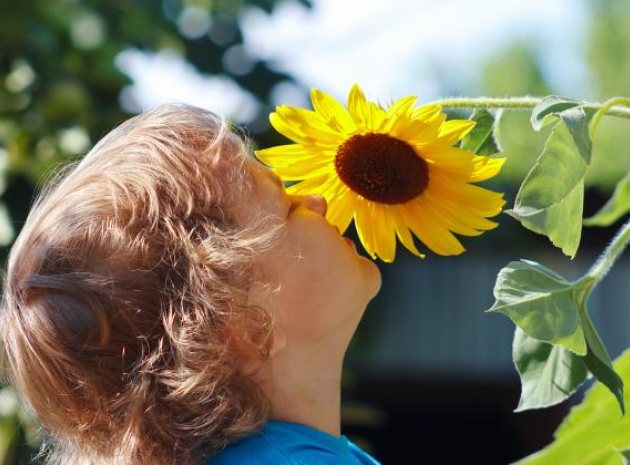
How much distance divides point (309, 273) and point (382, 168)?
4.6 inches

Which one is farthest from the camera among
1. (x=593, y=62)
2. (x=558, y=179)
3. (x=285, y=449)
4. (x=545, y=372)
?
(x=593, y=62)

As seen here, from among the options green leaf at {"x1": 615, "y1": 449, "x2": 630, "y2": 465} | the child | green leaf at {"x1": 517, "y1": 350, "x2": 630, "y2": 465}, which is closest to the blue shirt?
the child

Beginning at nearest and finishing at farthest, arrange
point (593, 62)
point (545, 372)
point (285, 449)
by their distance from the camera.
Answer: point (545, 372)
point (285, 449)
point (593, 62)

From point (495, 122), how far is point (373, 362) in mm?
2976

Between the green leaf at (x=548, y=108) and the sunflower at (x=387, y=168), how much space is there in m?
0.09

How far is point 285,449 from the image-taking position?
852mm

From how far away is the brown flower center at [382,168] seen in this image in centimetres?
80

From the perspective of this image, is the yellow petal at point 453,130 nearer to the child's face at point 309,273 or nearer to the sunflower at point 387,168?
the sunflower at point 387,168

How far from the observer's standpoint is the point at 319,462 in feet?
2.79

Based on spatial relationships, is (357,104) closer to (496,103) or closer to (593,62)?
(496,103)

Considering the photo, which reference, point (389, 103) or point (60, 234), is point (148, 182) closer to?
point (60, 234)

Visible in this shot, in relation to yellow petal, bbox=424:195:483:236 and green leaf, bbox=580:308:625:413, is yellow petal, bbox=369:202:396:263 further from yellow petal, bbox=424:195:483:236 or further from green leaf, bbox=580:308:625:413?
green leaf, bbox=580:308:625:413

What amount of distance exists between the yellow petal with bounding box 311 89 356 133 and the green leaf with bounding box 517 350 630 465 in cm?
24

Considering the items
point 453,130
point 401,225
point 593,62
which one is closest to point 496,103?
point 453,130
